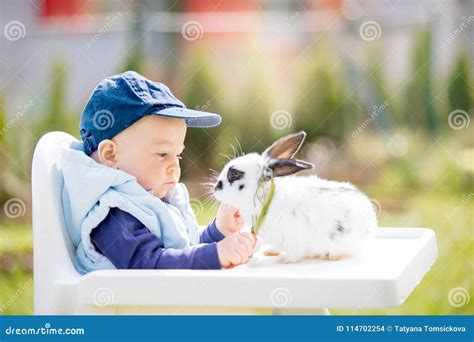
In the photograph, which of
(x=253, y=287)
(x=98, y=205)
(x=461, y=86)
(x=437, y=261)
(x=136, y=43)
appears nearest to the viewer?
(x=253, y=287)

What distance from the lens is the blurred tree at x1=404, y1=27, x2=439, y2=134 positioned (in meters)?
4.52

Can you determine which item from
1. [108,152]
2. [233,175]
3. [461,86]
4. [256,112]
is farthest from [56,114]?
[233,175]

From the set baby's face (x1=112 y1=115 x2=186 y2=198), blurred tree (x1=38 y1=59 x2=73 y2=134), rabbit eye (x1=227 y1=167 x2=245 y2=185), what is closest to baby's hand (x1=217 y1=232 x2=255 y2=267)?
rabbit eye (x1=227 y1=167 x2=245 y2=185)

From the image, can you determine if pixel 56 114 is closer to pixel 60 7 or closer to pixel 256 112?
pixel 256 112

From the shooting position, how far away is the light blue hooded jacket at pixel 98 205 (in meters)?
1.57

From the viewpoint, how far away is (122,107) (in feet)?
5.33

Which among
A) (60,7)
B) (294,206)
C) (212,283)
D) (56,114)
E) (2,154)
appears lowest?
(2,154)

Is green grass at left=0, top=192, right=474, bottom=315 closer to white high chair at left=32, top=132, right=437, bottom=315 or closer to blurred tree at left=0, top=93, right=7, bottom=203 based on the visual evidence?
blurred tree at left=0, top=93, right=7, bottom=203

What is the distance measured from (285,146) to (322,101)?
9.20 feet

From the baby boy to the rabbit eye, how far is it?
11cm

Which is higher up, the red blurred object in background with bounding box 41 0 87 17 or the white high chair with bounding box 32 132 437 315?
the red blurred object in background with bounding box 41 0 87 17

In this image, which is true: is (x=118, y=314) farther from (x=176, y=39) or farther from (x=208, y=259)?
(x=176, y=39)

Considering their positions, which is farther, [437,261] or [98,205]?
[437,261]

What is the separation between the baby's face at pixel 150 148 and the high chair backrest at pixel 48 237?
5.6 inches
